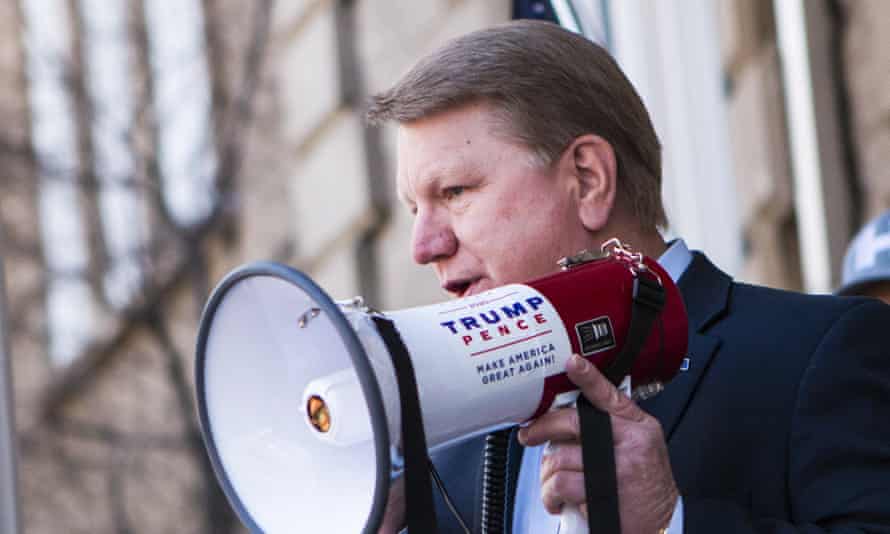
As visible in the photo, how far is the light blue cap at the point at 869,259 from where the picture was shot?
10.9ft

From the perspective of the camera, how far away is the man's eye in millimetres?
2090

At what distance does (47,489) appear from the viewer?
8203mm

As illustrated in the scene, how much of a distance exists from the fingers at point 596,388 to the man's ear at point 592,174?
43cm

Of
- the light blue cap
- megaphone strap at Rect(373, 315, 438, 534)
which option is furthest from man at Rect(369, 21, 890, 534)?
the light blue cap

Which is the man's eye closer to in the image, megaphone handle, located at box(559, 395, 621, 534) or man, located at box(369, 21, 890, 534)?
man, located at box(369, 21, 890, 534)

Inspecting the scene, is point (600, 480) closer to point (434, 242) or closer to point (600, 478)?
point (600, 478)

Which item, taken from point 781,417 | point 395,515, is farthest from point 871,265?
point 395,515

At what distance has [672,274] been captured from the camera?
2.24 meters

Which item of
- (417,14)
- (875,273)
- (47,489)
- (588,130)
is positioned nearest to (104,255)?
(47,489)

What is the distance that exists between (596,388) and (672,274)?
537 mm

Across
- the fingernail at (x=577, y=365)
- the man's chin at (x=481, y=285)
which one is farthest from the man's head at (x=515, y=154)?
the fingernail at (x=577, y=365)

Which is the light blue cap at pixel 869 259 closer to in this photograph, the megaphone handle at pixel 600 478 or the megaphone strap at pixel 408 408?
the megaphone handle at pixel 600 478

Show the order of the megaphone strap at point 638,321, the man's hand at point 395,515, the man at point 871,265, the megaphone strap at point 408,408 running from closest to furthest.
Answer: the megaphone strap at point 408,408 → the megaphone strap at point 638,321 → the man's hand at point 395,515 → the man at point 871,265

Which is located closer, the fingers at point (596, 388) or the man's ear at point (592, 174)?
the fingers at point (596, 388)
